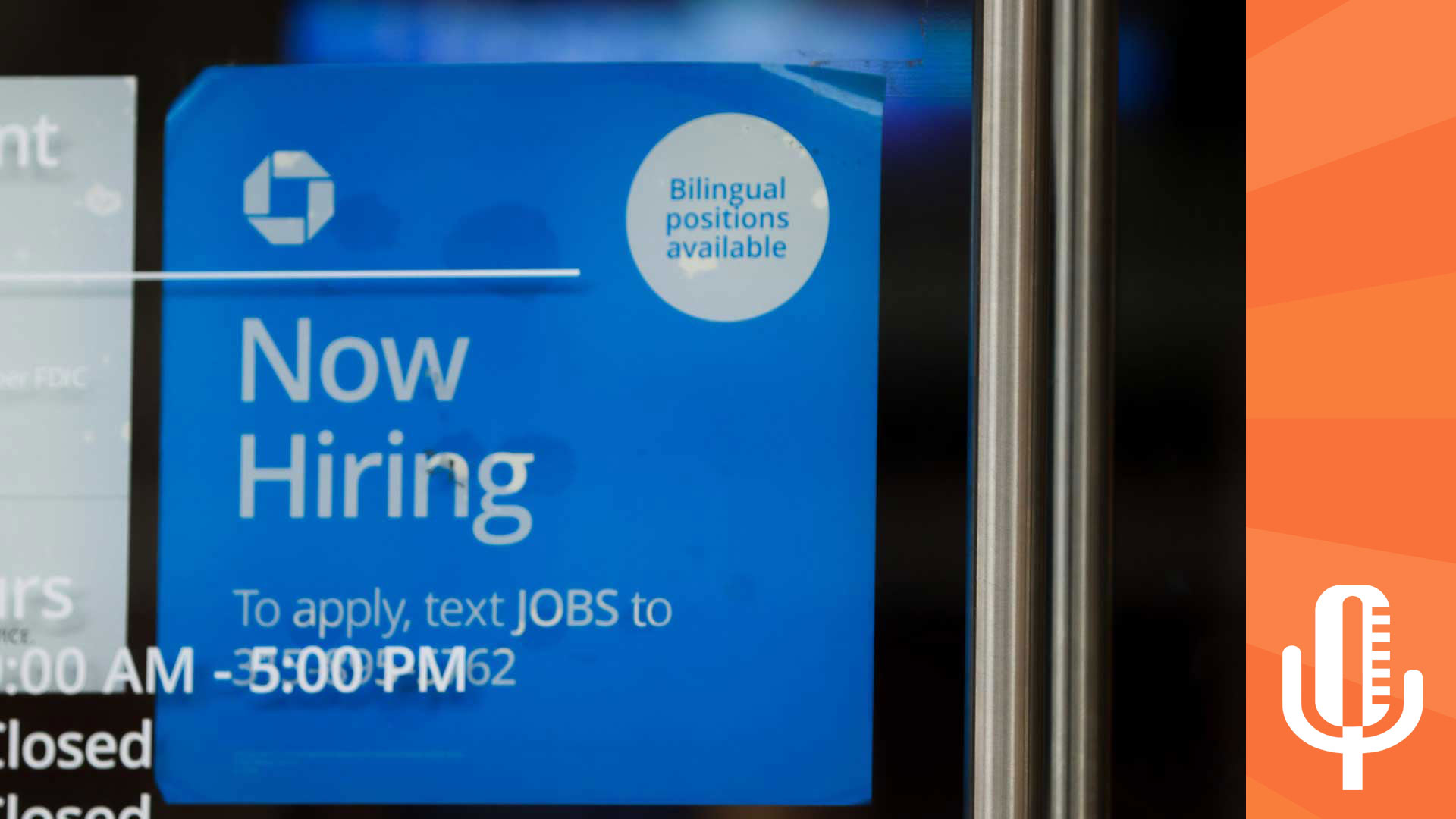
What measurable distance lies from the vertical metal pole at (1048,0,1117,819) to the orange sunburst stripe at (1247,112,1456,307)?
0.50m

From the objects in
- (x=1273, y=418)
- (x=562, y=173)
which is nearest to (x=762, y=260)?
(x=562, y=173)

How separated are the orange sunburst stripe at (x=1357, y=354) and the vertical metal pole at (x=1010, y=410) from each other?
21.9 inches

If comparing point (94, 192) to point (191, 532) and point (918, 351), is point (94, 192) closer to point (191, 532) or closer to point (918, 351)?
point (191, 532)

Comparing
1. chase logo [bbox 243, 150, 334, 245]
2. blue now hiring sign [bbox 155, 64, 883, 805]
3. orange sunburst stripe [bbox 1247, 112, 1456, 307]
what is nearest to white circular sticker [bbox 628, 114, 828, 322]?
blue now hiring sign [bbox 155, 64, 883, 805]

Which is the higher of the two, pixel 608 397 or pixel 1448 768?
pixel 608 397

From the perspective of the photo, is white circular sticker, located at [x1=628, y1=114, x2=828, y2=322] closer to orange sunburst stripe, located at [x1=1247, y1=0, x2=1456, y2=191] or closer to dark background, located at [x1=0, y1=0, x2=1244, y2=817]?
dark background, located at [x1=0, y1=0, x2=1244, y2=817]

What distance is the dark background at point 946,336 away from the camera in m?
1.33

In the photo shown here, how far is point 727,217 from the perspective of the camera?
1.36 m

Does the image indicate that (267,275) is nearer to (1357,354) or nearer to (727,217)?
(727,217)

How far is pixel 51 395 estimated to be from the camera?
4.45 feet

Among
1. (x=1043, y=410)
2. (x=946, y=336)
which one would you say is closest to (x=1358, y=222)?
(x=946, y=336)

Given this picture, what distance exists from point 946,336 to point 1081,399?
46cm

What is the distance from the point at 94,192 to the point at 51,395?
10.9 inches

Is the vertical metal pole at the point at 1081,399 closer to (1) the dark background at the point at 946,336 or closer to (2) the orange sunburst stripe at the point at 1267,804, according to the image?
(1) the dark background at the point at 946,336
